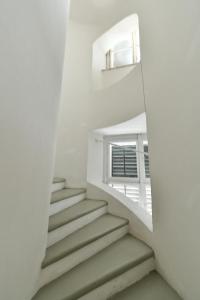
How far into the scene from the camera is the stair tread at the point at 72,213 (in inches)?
55.5

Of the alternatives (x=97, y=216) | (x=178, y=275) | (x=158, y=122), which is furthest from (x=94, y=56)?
(x=178, y=275)

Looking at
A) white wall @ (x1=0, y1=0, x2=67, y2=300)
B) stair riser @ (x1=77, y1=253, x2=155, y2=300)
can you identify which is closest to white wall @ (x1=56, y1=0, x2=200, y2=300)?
stair riser @ (x1=77, y1=253, x2=155, y2=300)

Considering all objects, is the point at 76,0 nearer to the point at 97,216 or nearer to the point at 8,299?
the point at 97,216

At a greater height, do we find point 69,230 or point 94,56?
point 94,56

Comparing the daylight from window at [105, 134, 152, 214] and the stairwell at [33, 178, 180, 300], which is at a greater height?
the daylight from window at [105, 134, 152, 214]

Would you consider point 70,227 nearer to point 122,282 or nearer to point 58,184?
point 122,282

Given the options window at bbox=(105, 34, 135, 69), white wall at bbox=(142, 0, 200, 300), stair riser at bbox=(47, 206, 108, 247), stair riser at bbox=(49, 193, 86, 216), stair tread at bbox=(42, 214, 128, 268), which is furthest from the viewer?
window at bbox=(105, 34, 135, 69)

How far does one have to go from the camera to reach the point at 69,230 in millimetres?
1501

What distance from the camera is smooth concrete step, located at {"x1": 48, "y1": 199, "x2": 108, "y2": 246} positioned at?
137cm

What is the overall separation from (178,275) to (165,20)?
1974 millimetres

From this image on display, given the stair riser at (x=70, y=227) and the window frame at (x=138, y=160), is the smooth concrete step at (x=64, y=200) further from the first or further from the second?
the window frame at (x=138, y=160)

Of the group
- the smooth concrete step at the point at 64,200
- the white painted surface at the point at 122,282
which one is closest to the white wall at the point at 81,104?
the smooth concrete step at the point at 64,200

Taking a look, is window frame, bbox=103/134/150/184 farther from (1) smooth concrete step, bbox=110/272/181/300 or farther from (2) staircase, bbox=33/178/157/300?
(1) smooth concrete step, bbox=110/272/181/300

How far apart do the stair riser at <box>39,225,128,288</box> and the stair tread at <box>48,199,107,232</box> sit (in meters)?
0.27
